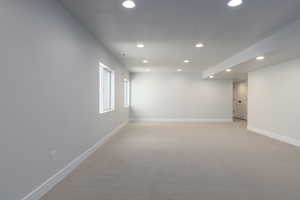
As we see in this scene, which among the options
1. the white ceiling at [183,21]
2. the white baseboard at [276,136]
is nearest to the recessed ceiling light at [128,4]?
the white ceiling at [183,21]

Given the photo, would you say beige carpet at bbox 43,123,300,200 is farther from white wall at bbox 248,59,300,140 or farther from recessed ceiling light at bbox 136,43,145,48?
recessed ceiling light at bbox 136,43,145,48

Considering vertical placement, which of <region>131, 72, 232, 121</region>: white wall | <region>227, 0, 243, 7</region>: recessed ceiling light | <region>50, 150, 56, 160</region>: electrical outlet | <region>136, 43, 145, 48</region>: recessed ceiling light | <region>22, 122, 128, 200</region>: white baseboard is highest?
<region>227, 0, 243, 7</region>: recessed ceiling light

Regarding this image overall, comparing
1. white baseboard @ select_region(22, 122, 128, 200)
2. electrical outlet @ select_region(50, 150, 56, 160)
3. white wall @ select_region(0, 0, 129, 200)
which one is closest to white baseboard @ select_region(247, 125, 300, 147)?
white baseboard @ select_region(22, 122, 128, 200)

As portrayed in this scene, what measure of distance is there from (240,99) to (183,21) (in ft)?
32.6

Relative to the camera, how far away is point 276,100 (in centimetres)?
577

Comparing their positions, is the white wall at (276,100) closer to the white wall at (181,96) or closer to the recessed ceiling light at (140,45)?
the white wall at (181,96)

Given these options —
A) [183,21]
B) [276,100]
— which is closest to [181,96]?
[276,100]

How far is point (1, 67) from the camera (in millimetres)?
1722

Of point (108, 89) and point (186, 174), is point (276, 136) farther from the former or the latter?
point (108, 89)

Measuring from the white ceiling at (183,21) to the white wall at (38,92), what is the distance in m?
0.53

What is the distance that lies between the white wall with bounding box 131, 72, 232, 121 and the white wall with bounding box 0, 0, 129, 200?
248 inches

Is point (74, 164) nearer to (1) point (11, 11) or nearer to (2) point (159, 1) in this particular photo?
(1) point (11, 11)

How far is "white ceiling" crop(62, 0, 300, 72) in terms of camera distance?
110 inches

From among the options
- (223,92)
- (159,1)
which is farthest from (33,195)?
(223,92)
